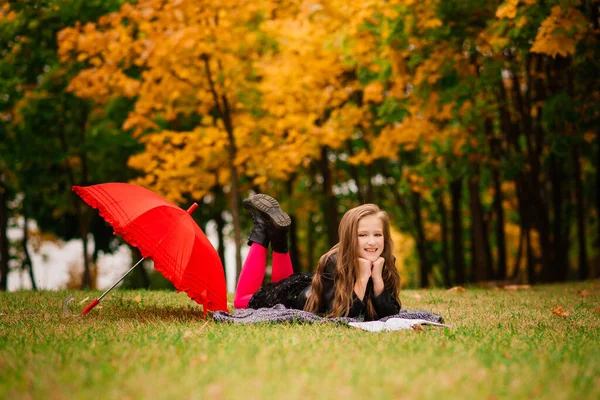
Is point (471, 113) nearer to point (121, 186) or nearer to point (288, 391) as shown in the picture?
point (121, 186)

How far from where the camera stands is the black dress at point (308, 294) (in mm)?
6102

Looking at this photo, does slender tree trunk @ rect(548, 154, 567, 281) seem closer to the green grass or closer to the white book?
the green grass

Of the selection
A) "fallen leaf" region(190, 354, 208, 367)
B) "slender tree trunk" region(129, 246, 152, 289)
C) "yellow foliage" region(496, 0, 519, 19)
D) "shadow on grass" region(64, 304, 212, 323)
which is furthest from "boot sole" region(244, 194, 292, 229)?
"slender tree trunk" region(129, 246, 152, 289)

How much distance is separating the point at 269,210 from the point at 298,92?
8.24 metres

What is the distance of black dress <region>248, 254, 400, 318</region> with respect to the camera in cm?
610

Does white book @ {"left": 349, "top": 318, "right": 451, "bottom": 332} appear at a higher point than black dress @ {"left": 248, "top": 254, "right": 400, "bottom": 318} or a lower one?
lower

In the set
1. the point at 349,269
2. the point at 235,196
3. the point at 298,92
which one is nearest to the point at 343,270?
the point at 349,269

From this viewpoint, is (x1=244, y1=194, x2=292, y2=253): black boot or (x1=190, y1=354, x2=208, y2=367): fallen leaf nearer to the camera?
(x1=190, y1=354, x2=208, y2=367): fallen leaf

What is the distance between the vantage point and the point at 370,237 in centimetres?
604

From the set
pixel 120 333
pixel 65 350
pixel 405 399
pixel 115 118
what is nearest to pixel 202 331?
pixel 120 333

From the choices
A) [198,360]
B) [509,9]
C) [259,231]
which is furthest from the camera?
Answer: [509,9]

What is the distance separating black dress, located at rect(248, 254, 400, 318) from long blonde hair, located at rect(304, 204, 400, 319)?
5 centimetres

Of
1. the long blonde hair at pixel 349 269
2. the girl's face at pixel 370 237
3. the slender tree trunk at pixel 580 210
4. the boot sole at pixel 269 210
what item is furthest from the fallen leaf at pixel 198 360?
the slender tree trunk at pixel 580 210

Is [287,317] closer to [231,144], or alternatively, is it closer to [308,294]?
[308,294]
